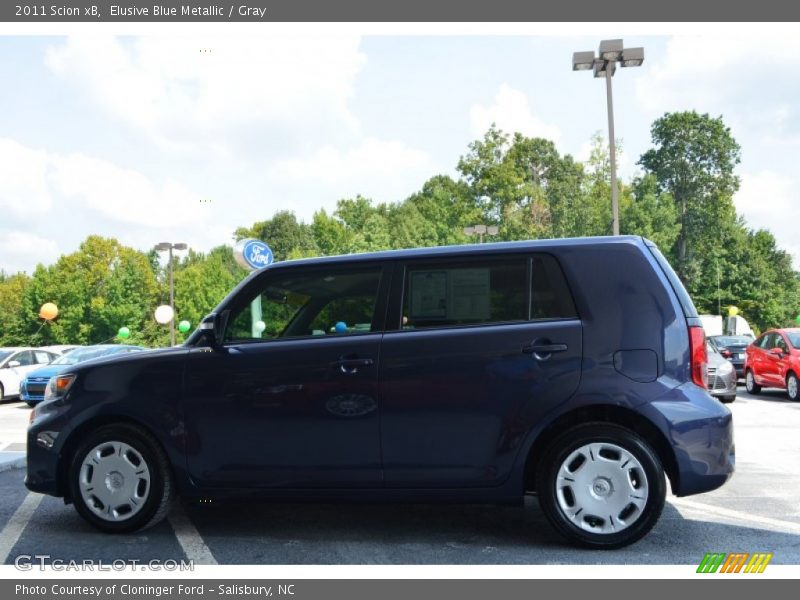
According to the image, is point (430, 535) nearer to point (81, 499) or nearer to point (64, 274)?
point (81, 499)

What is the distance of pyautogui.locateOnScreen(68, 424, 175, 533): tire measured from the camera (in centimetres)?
514

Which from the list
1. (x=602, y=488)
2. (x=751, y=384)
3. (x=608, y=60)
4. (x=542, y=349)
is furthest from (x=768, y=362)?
(x=542, y=349)

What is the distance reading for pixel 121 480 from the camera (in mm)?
5203

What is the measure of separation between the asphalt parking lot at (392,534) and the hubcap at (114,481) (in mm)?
188

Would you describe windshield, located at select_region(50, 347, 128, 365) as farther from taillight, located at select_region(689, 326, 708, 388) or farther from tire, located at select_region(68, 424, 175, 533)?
taillight, located at select_region(689, 326, 708, 388)

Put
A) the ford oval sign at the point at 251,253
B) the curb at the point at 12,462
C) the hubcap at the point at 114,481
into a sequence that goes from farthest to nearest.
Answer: the ford oval sign at the point at 251,253, the curb at the point at 12,462, the hubcap at the point at 114,481

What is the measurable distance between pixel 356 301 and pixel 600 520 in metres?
1.99

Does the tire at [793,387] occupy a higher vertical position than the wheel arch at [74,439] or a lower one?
lower

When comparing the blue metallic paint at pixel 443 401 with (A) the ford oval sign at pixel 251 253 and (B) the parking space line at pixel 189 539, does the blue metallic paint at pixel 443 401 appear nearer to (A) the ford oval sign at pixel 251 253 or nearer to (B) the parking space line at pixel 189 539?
(B) the parking space line at pixel 189 539

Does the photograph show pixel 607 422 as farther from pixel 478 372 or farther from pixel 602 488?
pixel 478 372

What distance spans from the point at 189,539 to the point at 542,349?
2.54 m

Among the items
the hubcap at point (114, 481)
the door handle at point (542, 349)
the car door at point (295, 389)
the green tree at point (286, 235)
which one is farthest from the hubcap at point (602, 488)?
the green tree at point (286, 235)

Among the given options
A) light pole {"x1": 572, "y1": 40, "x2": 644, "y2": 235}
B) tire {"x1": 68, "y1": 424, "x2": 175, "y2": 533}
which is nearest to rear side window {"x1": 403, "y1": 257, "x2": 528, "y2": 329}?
tire {"x1": 68, "y1": 424, "x2": 175, "y2": 533}

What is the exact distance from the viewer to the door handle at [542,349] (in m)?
4.70
